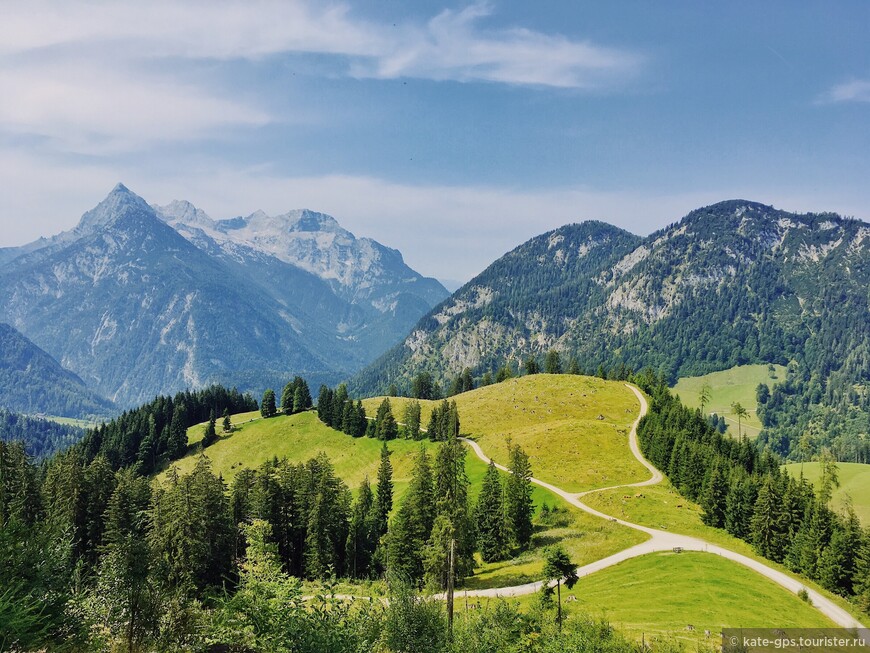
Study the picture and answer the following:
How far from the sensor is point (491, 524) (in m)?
86.7

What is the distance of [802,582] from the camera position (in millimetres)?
68125

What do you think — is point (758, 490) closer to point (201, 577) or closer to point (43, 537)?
point (201, 577)

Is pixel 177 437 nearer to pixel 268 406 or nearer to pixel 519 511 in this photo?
pixel 268 406

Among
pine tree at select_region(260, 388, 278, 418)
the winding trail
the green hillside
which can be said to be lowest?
the winding trail

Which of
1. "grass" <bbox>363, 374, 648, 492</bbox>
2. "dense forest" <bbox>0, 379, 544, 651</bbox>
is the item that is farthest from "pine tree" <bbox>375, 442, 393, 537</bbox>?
"grass" <bbox>363, 374, 648, 492</bbox>

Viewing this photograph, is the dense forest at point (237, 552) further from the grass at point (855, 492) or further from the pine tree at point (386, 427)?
the grass at point (855, 492)

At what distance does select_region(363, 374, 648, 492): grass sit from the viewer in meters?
113

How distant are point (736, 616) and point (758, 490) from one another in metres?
41.0

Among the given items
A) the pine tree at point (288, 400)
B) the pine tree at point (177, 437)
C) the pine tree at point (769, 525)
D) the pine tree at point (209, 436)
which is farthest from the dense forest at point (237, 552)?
the pine tree at point (177, 437)

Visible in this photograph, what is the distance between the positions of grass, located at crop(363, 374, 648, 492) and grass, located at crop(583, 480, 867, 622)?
7.31 meters

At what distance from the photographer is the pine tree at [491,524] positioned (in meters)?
85.1

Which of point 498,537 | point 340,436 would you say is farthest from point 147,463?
point 498,537

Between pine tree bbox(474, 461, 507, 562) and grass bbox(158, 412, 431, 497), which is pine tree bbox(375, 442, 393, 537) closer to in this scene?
pine tree bbox(474, 461, 507, 562)

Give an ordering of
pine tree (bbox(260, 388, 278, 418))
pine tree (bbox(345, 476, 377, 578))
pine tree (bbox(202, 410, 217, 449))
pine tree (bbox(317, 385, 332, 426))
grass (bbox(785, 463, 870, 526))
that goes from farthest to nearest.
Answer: pine tree (bbox(260, 388, 278, 418)) → pine tree (bbox(317, 385, 332, 426)) → pine tree (bbox(202, 410, 217, 449)) → grass (bbox(785, 463, 870, 526)) → pine tree (bbox(345, 476, 377, 578))
